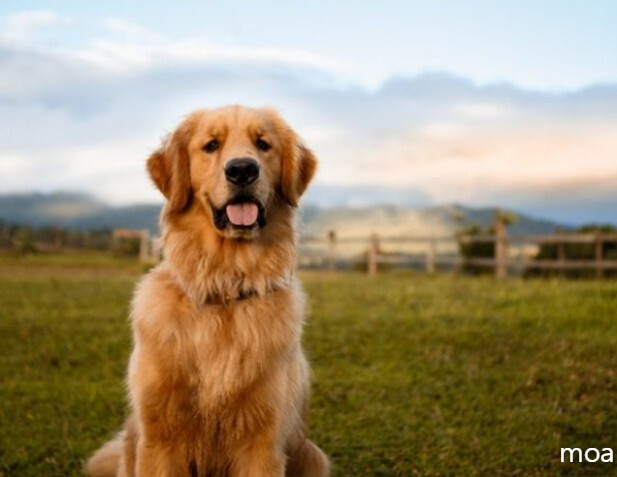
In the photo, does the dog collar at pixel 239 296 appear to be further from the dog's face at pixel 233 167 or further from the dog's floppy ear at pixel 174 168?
the dog's floppy ear at pixel 174 168

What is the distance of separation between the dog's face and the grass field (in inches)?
80.6

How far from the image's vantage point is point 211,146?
386cm

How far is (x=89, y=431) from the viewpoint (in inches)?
231

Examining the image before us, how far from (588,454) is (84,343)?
591 centimetres

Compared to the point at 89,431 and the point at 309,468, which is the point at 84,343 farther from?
the point at 309,468

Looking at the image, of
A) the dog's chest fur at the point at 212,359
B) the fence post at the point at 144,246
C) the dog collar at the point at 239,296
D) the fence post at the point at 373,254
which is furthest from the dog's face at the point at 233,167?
the fence post at the point at 144,246

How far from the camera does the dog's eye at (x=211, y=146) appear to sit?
3843 millimetres

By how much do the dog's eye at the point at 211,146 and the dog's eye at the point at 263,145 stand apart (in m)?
0.20

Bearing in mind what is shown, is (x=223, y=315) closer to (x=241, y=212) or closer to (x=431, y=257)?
(x=241, y=212)

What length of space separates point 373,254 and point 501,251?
6022mm

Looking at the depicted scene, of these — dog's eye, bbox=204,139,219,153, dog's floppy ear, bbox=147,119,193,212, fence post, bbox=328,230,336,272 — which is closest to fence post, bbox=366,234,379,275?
fence post, bbox=328,230,336,272

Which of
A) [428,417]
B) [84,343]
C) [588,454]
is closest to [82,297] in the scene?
[84,343]

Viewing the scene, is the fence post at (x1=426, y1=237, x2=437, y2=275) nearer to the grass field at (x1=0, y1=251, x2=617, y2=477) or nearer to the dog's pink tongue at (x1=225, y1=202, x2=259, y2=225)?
the grass field at (x1=0, y1=251, x2=617, y2=477)

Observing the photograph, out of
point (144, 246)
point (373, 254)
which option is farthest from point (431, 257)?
point (144, 246)
